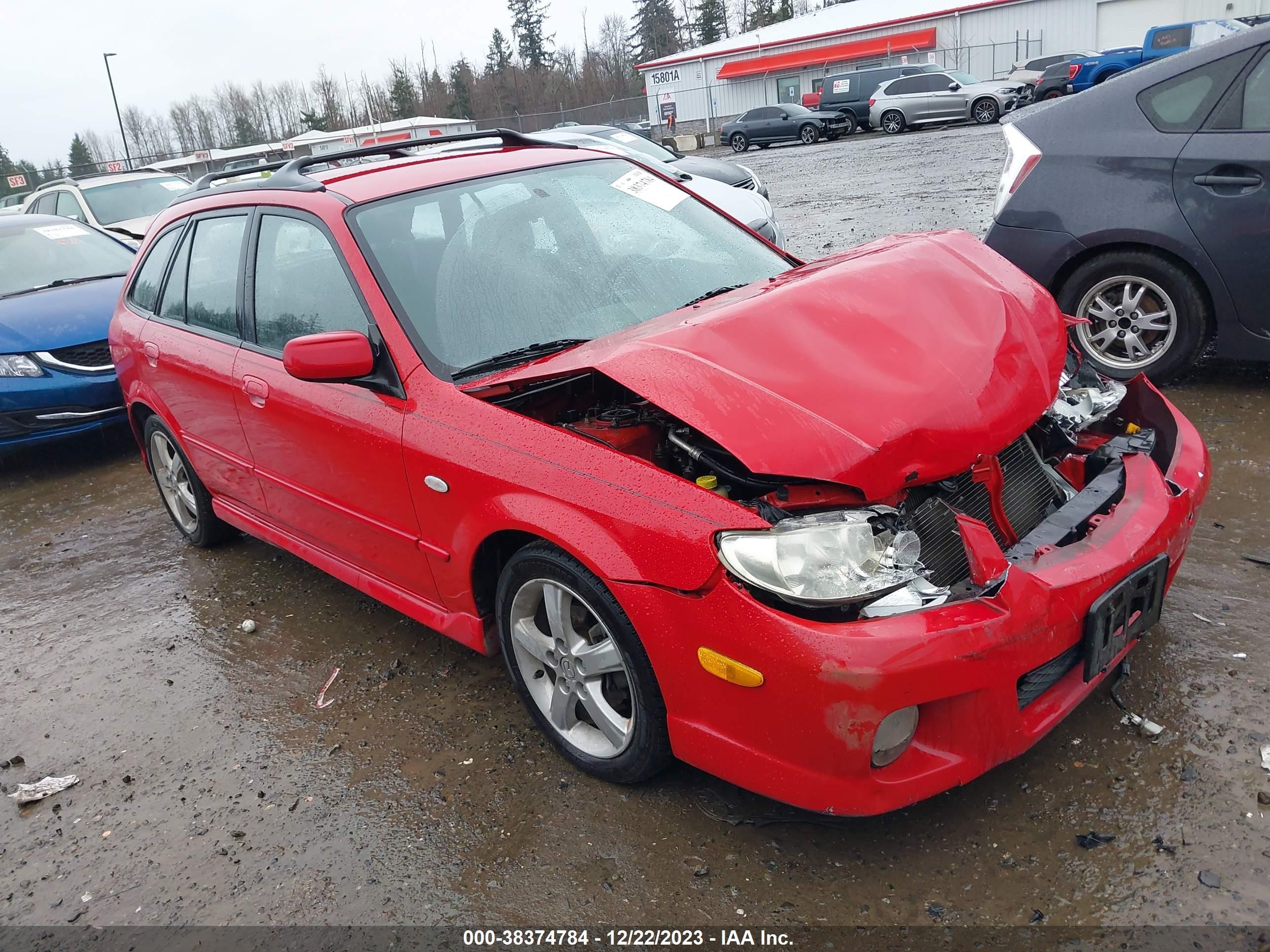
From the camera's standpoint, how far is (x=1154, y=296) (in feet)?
15.3

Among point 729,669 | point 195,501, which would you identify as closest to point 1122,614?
point 729,669

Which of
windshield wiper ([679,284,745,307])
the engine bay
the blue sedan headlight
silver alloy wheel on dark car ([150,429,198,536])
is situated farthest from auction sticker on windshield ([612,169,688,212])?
the blue sedan headlight

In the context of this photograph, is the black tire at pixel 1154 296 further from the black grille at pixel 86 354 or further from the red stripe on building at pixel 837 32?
the red stripe on building at pixel 837 32

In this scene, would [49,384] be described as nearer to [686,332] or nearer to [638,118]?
[686,332]

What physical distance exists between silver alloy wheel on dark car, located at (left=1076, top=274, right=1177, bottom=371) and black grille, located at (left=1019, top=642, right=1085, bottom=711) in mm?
2943

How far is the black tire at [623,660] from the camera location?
2422mm

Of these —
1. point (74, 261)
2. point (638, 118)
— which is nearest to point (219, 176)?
point (74, 261)

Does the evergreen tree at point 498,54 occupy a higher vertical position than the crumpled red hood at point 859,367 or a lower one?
higher

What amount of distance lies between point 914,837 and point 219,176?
423 centimetres

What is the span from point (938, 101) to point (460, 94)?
5431 cm

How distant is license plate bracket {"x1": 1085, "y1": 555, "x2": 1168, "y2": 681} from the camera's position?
2.27 m

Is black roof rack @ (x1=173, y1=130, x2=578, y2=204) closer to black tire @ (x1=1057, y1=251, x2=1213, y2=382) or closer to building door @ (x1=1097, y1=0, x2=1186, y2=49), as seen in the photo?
black tire @ (x1=1057, y1=251, x2=1213, y2=382)

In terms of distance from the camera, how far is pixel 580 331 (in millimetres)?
3000

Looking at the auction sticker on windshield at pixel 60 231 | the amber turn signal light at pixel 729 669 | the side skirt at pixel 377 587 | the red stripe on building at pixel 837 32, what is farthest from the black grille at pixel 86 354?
the red stripe on building at pixel 837 32
